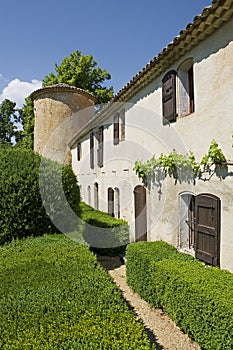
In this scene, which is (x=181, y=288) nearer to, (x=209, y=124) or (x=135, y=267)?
(x=135, y=267)

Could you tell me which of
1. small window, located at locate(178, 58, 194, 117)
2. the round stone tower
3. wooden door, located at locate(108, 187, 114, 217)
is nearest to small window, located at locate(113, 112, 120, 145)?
wooden door, located at locate(108, 187, 114, 217)

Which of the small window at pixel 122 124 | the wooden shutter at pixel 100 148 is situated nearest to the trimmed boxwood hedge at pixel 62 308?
the small window at pixel 122 124

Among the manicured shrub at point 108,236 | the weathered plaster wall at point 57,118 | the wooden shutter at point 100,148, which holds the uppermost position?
the weathered plaster wall at point 57,118

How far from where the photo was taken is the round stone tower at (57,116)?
21.8m

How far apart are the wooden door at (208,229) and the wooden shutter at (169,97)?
230 centimetres

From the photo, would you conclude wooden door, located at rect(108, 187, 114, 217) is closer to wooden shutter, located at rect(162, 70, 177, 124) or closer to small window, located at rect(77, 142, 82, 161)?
wooden shutter, located at rect(162, 70, 177, 124)

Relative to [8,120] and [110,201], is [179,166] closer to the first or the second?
[110,201]

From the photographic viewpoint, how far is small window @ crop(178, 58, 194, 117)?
6.75 m

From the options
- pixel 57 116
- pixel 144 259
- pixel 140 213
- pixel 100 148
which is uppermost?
pixel 57 116

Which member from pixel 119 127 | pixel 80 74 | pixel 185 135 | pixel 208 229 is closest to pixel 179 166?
pixel 185 135

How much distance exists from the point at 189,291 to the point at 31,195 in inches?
182

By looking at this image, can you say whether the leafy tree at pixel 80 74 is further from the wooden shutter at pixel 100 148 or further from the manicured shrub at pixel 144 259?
the manicured shrub at pixel 144 259

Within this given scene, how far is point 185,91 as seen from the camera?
268 inches

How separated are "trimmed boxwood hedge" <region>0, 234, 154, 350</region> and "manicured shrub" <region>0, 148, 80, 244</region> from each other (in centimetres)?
197
